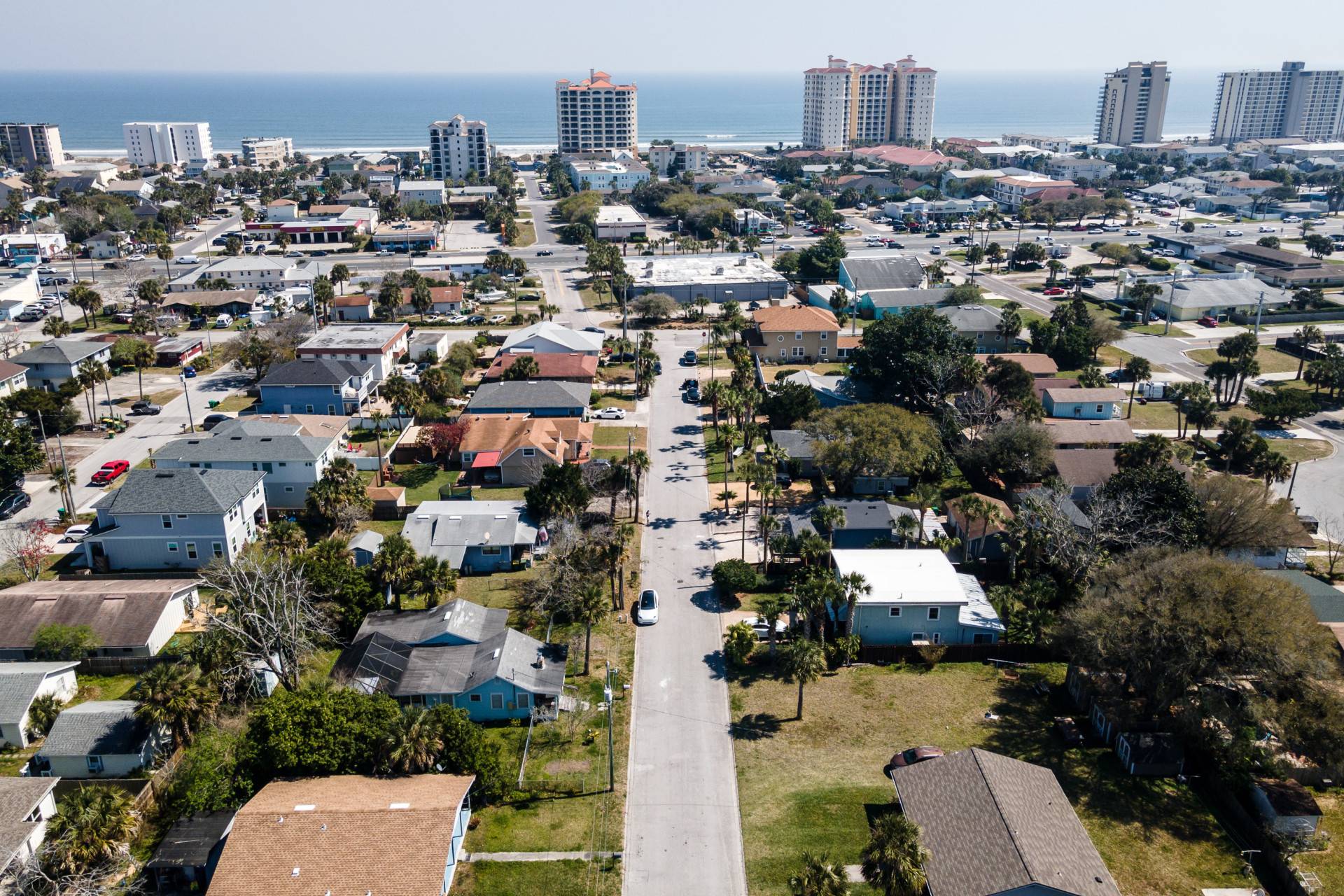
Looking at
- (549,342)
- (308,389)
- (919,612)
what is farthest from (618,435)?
(919,612)

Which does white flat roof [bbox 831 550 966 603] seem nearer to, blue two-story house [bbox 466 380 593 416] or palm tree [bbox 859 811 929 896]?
palm tree [bbox 859 811 929 896]

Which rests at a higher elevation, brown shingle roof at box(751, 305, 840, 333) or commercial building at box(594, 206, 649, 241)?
commercial building at box(594, 206, 649, 241)

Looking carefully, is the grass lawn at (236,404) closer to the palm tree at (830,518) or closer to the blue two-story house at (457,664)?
the blue two-story house at (457,664)

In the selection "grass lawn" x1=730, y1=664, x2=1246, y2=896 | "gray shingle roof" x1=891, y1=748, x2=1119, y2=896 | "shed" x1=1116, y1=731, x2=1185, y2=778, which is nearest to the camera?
"gray shingle roof" x1=891, y1=748, x2=1119, y2=896

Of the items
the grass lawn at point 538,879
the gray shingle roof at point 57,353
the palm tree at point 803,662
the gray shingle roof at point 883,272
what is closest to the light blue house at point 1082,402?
the gray shingle roof at point 883,272

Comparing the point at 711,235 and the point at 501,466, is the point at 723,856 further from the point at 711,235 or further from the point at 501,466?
the point at 711,235

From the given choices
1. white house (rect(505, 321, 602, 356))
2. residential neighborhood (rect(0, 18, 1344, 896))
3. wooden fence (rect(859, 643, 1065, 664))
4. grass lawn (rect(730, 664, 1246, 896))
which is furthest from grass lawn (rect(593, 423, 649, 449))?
grass lawn (rect(730, 664, 1246, 896))
